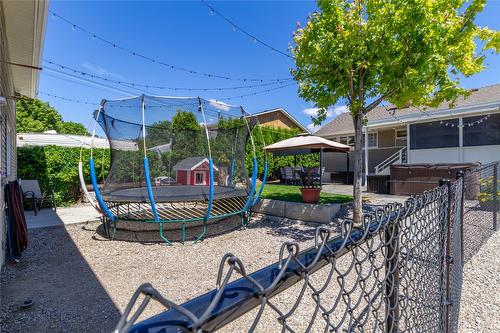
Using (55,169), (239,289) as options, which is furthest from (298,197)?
(239,289)

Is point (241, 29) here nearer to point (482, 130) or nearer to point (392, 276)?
point (392, 276)

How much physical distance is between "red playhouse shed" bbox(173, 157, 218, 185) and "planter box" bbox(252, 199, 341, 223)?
1954 mm

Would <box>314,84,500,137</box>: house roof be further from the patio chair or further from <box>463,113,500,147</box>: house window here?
the patio chair

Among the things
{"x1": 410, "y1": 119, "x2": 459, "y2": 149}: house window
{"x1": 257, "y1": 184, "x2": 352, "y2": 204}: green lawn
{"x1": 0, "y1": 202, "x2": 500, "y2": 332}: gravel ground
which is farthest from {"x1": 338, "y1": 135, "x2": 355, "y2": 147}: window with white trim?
{"x1": 0, "y1": 202, "x2": 500, "y2": 332}: gravel ground

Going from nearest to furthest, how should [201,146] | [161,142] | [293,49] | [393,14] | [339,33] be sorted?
1. [393,14]
2. [339,33]
3. [293,49]
4. [161,142]
5. [201,146]

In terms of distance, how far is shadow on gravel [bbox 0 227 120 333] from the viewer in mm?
2770

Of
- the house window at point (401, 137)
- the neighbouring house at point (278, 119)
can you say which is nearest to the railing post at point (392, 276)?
the house window at point (401, 137)

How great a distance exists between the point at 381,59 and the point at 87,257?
6889mm

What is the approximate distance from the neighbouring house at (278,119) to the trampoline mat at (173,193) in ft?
49.8

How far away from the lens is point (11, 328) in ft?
8.82

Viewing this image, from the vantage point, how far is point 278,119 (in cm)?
2416

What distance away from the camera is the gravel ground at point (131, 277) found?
279 centimetres

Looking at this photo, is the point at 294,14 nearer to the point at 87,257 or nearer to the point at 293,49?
the point at 293,49

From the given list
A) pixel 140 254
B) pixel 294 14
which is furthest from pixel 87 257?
pixel 294 14
